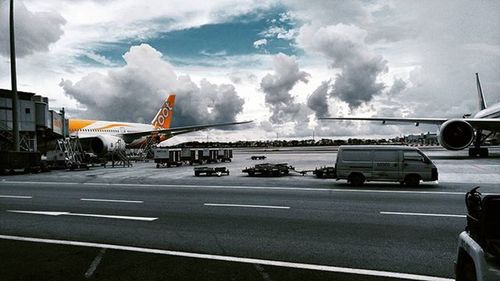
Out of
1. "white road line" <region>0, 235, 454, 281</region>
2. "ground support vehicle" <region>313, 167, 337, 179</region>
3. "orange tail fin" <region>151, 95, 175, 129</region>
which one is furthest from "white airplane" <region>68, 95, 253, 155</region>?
"white road line" <region>0, 235, 454, 281</region>

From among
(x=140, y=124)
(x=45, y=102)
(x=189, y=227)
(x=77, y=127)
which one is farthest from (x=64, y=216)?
(x=140, y=124)

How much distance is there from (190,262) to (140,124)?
52.9 meters

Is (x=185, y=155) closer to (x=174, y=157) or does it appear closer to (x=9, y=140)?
(x=174, y=157)

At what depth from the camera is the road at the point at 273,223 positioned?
700 centimetres

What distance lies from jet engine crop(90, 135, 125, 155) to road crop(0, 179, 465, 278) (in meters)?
20.3

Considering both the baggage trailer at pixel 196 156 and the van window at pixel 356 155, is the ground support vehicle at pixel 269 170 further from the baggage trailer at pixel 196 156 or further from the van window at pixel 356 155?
the baggage trailer at pixel 196 156

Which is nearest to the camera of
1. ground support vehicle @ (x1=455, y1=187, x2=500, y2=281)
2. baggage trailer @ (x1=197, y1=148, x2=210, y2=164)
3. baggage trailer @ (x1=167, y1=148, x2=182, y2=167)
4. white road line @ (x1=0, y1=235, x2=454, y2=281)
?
ground support vehicle @ (x1=455, y1=187, x2=500, y2=281)

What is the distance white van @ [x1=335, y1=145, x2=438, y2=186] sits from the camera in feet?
56.3

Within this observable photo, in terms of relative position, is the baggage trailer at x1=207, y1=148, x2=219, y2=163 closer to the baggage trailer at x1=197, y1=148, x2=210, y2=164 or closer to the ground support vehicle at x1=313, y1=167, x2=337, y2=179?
the baggage trailer at x1=197, y1=148, x2=210, y2=164

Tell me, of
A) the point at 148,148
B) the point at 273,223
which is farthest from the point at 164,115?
the point at 273,223

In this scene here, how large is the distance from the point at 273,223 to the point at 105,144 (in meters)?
30.0

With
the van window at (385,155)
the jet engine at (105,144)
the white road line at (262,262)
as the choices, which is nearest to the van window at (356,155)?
the van window at (385,155)

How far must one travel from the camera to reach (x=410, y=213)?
10.8 m

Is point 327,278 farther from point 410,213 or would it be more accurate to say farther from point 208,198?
point 208,198
